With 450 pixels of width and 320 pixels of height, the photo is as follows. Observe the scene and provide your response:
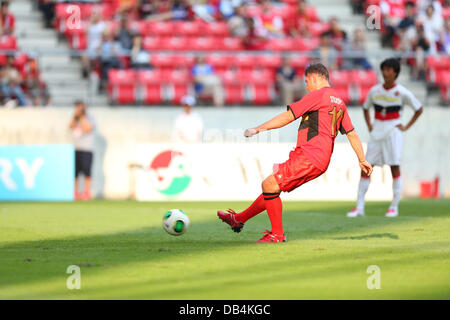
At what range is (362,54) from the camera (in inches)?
869

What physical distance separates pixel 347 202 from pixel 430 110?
5.18 meters

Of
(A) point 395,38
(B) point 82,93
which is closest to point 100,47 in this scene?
(B) point 82,93

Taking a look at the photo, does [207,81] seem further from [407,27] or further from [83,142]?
[407,27]

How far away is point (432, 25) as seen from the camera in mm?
23906

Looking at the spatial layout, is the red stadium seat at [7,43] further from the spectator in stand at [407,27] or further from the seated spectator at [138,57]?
the spectator in stand at [407,27]

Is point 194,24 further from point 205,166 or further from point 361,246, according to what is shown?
point 361,246

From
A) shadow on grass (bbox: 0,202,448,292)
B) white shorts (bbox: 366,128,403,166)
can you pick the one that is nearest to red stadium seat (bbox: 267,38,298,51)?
white shorts (bbox: 366,128,403,166)

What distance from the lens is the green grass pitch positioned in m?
5.86

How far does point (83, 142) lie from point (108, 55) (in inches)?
104

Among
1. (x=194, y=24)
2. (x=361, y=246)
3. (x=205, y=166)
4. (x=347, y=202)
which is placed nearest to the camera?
(x=361, y=246)

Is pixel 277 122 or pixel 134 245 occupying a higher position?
pixel 277 122

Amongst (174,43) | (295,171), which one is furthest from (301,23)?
(295,171)

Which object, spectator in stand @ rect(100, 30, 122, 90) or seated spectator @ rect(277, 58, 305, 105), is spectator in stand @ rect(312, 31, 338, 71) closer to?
seated spectator @ rect(277, 58, 305, 105)

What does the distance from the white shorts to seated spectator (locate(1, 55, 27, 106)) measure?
10425 mm
